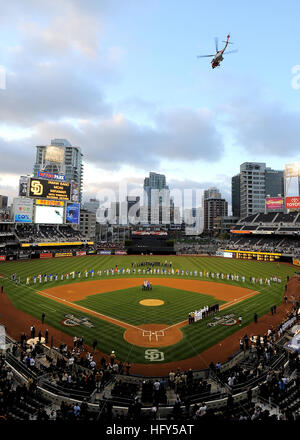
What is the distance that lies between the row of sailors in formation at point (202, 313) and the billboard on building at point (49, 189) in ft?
208

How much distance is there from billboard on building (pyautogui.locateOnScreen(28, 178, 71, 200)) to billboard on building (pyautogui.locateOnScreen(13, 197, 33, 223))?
247 centimetres

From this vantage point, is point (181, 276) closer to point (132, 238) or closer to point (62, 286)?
point (62, 286)

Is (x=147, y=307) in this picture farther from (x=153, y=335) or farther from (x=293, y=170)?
(x=293, y=170)

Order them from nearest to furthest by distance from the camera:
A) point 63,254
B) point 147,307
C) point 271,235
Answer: point 147,307
point 63,254
point 271,235

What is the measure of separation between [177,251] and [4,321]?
64741mm

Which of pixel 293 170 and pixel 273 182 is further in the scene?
pixel 273 182

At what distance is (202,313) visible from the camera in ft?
85.0

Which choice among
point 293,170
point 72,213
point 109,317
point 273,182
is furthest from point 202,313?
point 273,182

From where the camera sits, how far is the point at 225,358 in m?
18.1

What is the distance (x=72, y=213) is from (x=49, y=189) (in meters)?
11.0

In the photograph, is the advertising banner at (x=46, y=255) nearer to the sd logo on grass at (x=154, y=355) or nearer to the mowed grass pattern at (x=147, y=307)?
the mowed grass pattern at (x=147, y=307)

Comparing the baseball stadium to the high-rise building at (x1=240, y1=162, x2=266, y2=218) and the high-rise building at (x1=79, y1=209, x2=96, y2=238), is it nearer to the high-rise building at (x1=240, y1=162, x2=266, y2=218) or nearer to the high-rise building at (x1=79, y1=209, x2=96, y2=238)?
the high-rise building at (x1=79, y1=209, x2=96, y2=238)

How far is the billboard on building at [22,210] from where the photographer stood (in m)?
70.2

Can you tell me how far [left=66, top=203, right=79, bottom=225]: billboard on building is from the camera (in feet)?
274
